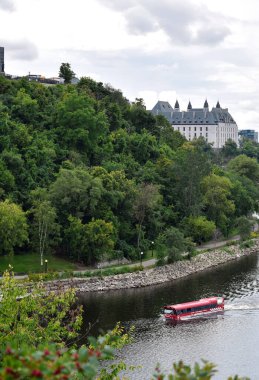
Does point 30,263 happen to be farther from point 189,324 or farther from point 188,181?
point 188,181

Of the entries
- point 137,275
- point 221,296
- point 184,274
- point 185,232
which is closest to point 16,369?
point 221,296

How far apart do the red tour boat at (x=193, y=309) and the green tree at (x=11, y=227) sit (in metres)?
18.0

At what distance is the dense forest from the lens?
226 ft

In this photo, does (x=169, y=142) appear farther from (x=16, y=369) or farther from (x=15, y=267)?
(x=16, y=369)

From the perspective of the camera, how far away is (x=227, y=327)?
51.9 metres

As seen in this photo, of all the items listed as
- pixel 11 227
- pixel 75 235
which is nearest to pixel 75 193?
pixel 75 235

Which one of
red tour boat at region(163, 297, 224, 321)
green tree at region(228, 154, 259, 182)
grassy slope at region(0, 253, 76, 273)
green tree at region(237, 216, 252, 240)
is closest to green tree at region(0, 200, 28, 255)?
grassy slope at region(0, 253, 76, 273)

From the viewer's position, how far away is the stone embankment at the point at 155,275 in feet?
205

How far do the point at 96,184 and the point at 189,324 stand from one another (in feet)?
77.9

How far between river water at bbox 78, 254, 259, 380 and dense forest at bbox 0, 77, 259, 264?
28.7ft

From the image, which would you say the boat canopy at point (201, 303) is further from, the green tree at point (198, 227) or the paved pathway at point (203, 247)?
the green tree at point (198, 227)

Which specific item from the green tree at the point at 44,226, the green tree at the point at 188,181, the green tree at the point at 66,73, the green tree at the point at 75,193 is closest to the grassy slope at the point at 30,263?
the green tree at the point at 44,226

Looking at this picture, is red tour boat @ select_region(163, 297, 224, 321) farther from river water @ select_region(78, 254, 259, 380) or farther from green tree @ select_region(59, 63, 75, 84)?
green tree @ select_region(59, 63, 75, 84)

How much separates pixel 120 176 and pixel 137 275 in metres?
15.0
